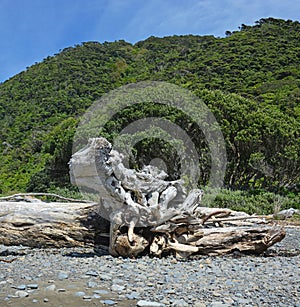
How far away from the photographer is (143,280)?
4668mm

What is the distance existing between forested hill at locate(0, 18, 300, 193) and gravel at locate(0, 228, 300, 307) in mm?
12078

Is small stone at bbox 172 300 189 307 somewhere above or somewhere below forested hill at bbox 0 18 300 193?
below

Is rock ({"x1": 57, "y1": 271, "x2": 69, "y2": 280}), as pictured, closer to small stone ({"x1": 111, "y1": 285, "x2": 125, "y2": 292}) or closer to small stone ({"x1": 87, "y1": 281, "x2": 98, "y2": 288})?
small stone ({"x1": 87, "y1": 281, "x2": 98, "y2": 288})

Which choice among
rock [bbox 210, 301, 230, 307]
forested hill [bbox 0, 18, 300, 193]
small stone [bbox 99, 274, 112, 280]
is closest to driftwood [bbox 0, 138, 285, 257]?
small stone [bbox 99, 274, 112, 280]

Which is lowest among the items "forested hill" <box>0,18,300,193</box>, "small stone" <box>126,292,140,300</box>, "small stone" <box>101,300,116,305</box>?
"small stone" <box>126,292,140,300</box>

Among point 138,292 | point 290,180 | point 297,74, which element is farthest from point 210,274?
point 297,74

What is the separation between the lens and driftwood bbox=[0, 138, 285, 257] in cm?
595

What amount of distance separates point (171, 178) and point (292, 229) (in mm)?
8634

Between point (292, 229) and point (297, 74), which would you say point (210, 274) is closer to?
point (292, 229)

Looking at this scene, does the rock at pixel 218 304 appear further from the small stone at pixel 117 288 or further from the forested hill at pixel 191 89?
the forested hill at pixel 191 89

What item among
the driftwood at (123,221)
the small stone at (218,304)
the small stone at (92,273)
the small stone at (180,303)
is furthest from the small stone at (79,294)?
the driftwood at (123,221)

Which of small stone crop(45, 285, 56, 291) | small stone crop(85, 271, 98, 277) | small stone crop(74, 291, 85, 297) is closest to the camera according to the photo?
small stone crop(74, 291, 85, 297)

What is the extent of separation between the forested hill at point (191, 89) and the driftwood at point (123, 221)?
1118cm

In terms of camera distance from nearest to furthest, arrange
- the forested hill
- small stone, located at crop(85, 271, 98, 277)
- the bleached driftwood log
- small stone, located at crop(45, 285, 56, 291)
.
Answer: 1. small stone, located at crop(45, 285, 56, 291)
2. small stone, located at crop(85, 271, 98, 277)
3. the bleached driftwood log
4. the forested hill
